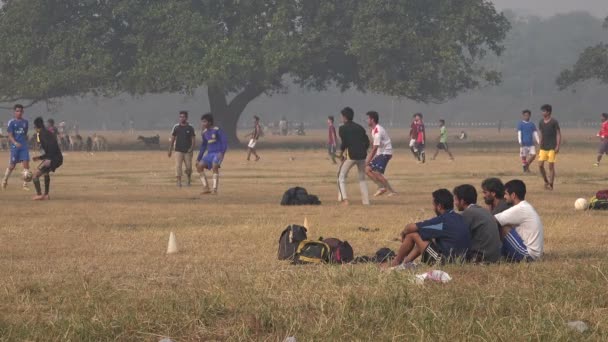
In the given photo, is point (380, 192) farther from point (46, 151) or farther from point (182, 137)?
point (46, 151)

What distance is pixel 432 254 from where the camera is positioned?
11188 millimetres

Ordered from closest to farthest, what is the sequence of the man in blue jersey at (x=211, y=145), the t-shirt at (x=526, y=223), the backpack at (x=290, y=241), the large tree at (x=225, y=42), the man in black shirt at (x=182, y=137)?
the t-shirt at (x=526, y=223) → the backpack at (x=290, y=241) → the man in blue jersey at (x=211, y=145) → the man in black shirt at (x=182, y=137) → the large tree at (x=225, y=42)

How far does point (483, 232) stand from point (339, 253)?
5.20 ft

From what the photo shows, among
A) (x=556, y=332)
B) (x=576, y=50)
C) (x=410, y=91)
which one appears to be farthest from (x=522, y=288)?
(x=576, y=50)

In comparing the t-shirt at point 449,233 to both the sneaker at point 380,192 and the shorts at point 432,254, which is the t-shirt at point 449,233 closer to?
the shorts at point 432,254

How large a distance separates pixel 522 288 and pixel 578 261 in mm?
2058

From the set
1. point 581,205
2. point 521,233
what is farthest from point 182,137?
point 521,233

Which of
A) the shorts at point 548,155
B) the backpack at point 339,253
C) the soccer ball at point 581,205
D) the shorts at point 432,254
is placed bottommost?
the soccer ball at point 581,205

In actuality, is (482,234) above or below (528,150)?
above

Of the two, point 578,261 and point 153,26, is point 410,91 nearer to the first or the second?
point 153,26

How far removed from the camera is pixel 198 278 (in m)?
10.9

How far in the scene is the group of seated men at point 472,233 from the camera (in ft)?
36.6

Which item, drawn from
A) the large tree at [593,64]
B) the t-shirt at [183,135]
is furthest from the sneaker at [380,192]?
the large tree at [593,64]

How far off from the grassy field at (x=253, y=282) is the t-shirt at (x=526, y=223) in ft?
0.88
